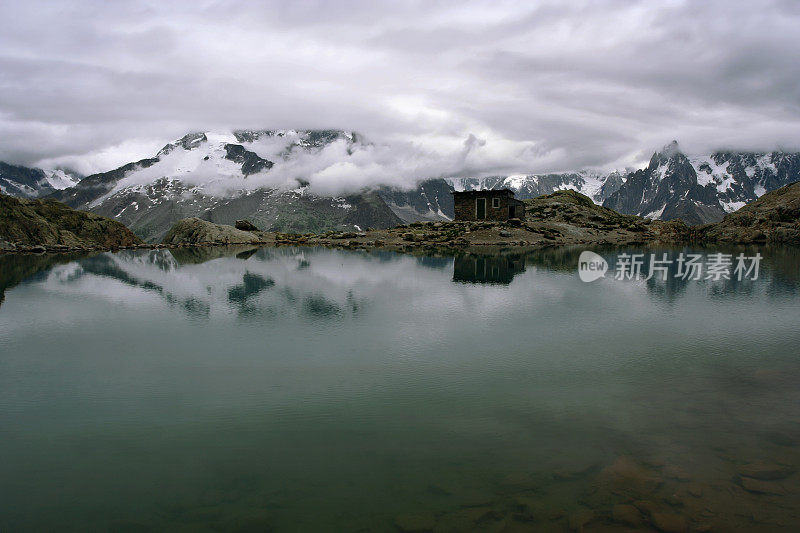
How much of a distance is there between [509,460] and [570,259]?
2465 inches

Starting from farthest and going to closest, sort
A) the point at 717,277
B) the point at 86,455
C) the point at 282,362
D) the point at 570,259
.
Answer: the point at 570,259, the point at 717,277, the point at 282,362, the point at 86,455

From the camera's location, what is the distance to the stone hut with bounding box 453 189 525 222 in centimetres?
12250

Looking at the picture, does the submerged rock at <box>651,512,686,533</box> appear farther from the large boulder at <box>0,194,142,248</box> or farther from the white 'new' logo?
the large boulder at <box>0,194,142,248</box>

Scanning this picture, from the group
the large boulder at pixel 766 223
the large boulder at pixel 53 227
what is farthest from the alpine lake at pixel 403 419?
the large boulder at pixel 766 223

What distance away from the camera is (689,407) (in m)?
17.0

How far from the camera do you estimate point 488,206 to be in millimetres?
124562

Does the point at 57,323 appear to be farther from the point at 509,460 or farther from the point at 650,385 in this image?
the point at 650,385

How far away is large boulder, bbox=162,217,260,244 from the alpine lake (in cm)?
9353

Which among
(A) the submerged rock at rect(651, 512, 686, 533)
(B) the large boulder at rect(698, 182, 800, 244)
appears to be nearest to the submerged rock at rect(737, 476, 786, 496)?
(A) the submerged rock at rect(651, 512, 686, 533)

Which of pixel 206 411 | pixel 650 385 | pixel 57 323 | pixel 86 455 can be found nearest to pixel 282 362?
pixel 206 411

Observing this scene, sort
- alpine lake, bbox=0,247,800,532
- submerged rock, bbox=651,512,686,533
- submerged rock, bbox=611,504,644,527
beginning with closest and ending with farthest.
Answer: submerged rock, bbox=651,512,686,533 → submerged rock, bbox=611,504,644,527 → alpine lake, bbox=0,247,800,532

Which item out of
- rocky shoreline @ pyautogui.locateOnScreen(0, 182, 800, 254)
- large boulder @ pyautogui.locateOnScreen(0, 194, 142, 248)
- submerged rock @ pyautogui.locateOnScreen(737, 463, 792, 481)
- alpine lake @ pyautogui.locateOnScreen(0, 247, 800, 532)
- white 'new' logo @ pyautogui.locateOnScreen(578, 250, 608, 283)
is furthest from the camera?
rocky shoreline @ pyautogui.locateOnScreen(0, 182, 800, 254)

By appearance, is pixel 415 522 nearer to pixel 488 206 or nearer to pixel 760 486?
pixel 760 486

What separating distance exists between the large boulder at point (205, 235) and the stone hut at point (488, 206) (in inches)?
2156
